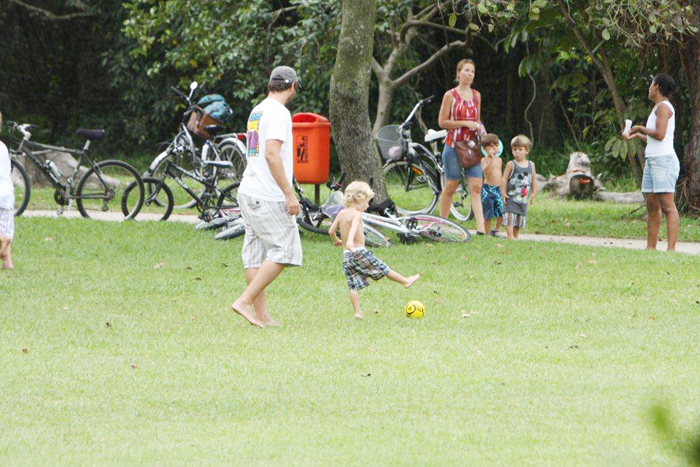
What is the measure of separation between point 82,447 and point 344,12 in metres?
8.81

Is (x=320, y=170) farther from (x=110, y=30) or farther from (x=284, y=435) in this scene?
(x=110, y=30)

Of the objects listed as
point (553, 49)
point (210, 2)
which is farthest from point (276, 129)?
point (210, 2)

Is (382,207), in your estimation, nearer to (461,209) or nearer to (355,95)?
(355,95)

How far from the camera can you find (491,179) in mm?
11961

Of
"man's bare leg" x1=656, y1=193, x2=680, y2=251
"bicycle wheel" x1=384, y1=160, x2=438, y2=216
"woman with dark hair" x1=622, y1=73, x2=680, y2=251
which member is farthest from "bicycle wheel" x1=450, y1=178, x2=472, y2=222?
"woman with dark hair" x1=622, y1=73, x2=680, y2=251

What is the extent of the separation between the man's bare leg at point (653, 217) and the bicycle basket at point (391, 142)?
420 centimetres

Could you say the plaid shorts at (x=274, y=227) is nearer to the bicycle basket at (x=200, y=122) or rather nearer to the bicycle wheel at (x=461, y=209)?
the bicycle wheel at (x=461, y=209)

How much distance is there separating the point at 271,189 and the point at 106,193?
7212mm

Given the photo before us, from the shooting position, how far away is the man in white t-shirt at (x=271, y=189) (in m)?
6.79

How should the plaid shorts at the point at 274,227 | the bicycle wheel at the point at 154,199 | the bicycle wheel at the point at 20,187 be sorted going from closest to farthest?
the plaid shorts at the point at 274,227
the bicycle wheel at the point at 154,199
the bicycle wheel at the point at 20,187

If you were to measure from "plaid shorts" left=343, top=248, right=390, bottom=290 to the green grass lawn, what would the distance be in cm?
29

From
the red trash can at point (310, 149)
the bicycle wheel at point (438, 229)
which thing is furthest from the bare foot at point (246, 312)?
the red trash can at point (310, 149)

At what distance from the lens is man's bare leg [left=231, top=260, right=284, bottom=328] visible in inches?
274

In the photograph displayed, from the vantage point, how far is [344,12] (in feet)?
39.9
